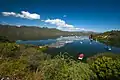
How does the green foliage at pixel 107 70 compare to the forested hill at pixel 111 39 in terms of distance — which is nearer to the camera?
the green foliage at pixel 107 70

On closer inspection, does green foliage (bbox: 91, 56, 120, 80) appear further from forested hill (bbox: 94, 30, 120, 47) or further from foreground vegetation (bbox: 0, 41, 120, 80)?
forested hill (bbox: 94, 30, 120, 47)

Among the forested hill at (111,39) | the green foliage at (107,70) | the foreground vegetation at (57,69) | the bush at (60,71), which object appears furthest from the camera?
the forested hill at (111,39)

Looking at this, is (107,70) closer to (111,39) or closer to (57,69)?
(57,69)

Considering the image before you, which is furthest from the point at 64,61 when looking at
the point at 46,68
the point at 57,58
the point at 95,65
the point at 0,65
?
the point at 95,65

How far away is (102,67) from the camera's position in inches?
718

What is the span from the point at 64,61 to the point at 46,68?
49.0 inches

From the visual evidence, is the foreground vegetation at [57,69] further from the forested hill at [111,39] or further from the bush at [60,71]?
the forested hill at [111,39]

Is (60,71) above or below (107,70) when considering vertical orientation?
above

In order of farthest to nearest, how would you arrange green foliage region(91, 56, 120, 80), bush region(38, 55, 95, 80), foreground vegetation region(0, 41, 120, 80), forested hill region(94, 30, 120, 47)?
forested hill region(94, 30, 120, 47)
green foliage region(91, 56, 120, 80)
bush region(38, 55, 95, 80)
foreground vegetation region(0, 41, 120, 80)

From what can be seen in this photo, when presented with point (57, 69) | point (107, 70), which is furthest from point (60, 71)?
point (107, 70)

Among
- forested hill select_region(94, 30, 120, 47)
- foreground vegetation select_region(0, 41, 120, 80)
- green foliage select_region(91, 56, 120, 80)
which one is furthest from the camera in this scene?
forested hill select_region(94, 30, 120, 47)

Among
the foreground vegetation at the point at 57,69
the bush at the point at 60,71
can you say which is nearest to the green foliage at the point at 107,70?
the foreground vegetation at the point at 57,69

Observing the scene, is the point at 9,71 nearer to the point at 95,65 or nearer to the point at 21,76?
the point at 21,76

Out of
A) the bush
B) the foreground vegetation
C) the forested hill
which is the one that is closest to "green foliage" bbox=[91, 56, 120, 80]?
the foreground vegetation
